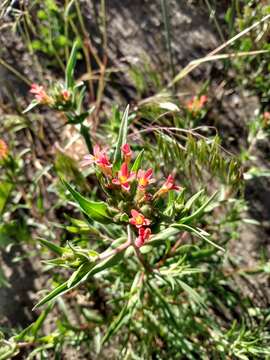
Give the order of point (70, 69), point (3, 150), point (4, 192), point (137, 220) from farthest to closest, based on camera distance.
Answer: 1. point (4, 192)
2. point (3, 150)
3. point (70, 69)
4. point (137, 220)

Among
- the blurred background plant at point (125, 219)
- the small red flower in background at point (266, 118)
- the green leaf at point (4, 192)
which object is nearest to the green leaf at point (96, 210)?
the blurred background plant at point (125, 219)

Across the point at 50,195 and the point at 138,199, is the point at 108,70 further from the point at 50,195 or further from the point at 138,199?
the point at 138,199

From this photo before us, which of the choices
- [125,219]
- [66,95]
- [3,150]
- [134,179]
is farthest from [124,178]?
[3,150]

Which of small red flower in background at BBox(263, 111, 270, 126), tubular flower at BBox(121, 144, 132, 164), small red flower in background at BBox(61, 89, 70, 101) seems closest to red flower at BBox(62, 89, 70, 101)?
small red flower in background at BBox(61, 89, 70, 101)

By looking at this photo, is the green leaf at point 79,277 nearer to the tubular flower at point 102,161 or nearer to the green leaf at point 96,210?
the green leaf at point 96,210

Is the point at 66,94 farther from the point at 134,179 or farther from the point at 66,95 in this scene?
the point at 134,179

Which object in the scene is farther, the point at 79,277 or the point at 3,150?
the point at 3,150

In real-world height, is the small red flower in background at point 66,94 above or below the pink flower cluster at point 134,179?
above

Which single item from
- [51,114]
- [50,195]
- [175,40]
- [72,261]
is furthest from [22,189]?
[175,40]

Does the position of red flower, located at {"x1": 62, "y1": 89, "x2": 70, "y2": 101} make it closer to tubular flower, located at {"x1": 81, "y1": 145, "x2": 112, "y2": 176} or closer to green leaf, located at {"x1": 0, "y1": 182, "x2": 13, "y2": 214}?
tubular flower, located at {"x1": 81, "y1": 145, "x2": 112, "y2": 176}
